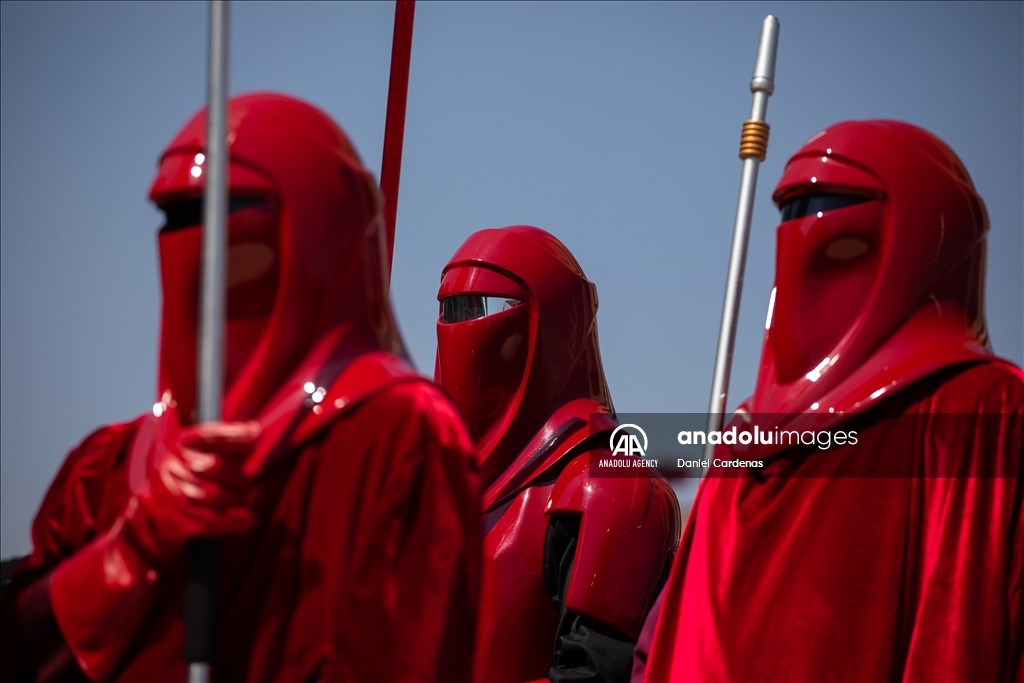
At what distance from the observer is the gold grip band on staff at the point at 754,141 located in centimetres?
348

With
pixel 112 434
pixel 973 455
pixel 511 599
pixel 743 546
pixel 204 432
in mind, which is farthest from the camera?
pixel 511 599

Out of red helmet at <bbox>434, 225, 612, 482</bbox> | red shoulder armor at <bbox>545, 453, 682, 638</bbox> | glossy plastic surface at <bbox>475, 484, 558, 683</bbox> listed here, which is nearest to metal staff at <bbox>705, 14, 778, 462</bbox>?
red shoulder armor at <bbox>545, 453, 682, 638</bbox>

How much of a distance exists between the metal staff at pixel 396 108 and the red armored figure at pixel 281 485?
41.7 inches

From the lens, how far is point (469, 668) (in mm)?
2572

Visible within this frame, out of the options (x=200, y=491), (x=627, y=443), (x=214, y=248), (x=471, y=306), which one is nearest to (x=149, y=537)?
(x=200, y=491)

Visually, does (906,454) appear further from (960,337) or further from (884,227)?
(884,227)

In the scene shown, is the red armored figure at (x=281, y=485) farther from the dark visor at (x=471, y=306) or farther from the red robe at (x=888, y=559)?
the dark visor at (x=471, y=306)

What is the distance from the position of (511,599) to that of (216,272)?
2.14 meters

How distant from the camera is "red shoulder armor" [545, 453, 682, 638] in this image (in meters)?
3.99

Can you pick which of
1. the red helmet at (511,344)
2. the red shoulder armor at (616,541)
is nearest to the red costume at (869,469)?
the red shoulder armor at (616,541)

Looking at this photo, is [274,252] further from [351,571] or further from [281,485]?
[351,571]

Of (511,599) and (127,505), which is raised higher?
(127,505)

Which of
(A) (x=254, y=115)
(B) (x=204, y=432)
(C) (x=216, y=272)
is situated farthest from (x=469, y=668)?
(A) (x=254, y=115)

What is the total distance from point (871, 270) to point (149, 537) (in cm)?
189
